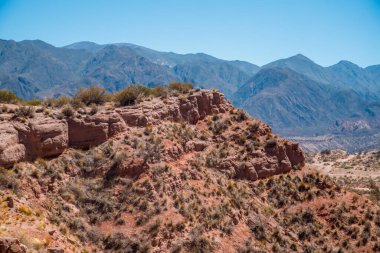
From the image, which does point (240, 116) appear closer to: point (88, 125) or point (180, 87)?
point (180, 87)

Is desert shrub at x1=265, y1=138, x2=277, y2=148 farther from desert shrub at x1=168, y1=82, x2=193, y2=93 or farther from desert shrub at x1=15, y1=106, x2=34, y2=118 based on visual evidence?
desert shrub at x1=15, y1=106, x2=34, y2=118

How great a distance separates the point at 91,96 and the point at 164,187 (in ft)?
34.2

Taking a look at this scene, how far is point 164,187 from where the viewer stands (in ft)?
75.1

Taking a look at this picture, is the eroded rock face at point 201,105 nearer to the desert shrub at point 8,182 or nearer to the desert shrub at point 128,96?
the desert shrub at point 128,96

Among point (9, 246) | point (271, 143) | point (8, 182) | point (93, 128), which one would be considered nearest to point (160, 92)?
point (93, 128)

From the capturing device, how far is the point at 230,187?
26.2m

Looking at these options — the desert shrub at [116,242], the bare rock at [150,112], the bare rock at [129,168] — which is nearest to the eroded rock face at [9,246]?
the desert shrub at [116,242]

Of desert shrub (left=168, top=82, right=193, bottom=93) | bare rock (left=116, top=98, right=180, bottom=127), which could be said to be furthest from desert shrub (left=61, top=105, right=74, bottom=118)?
desert shrub (left=168, top=82, right=193, bottom=93)

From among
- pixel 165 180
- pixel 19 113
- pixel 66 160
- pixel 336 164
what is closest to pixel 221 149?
pixel 165 180

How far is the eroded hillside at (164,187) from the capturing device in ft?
64.1

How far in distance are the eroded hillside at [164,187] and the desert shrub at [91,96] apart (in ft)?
2.96

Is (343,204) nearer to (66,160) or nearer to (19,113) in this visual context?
(66,160)

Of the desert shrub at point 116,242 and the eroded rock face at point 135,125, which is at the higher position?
the eroded rock face at point 135,125

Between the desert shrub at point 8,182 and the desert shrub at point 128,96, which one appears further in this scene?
the desert shrub at point 128,96
